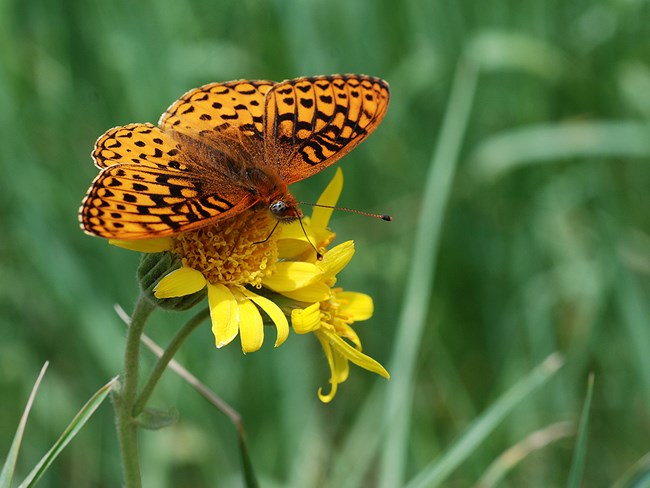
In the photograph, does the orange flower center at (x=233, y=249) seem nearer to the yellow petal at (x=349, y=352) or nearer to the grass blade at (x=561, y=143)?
the yellow petal at (x=349, y=352)

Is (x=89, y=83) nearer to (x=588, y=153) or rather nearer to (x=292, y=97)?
(x=292, y=97)

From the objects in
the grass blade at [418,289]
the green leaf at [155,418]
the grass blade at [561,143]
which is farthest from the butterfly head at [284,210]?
the grass blade at [561,143]

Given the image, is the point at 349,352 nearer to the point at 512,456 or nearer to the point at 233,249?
the point at 233,249

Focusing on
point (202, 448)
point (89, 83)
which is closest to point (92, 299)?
point (202, 448)

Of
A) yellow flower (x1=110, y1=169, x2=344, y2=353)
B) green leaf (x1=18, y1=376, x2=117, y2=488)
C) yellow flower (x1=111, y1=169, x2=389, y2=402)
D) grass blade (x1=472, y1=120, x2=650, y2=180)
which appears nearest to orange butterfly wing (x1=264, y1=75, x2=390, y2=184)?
yellow flower (x1=111, y1=169, x2=389, y2=402)

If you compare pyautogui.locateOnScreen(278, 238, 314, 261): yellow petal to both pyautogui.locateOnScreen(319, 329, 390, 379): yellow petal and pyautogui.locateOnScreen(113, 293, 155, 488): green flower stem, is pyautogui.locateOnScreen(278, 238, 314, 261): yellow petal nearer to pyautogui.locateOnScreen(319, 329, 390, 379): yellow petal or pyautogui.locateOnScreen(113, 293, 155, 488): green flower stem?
pyautogui.locateOnScreen(319, 329, 390, 379): yellow petal

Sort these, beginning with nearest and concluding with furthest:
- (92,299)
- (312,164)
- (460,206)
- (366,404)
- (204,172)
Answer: (204,172) → (312,164) → (92,299) → (366,404) → (460,206)
